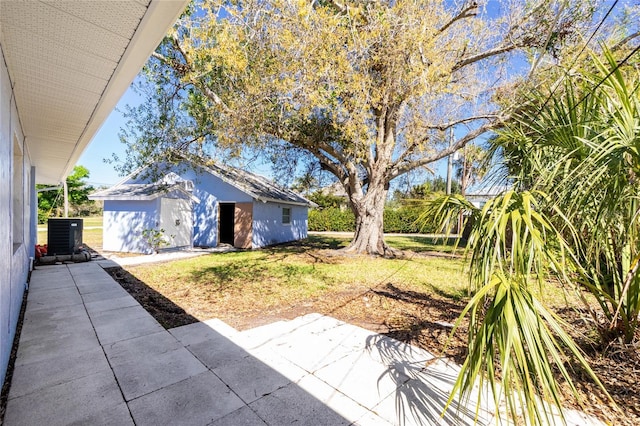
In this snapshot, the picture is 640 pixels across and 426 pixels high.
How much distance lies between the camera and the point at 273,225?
55.4 ft

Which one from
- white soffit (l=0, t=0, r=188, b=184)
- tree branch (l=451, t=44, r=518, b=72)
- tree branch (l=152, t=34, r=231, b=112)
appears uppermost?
tree branch (l=451, t=44, r=518, b=72)

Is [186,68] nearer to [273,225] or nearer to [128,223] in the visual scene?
[128,223]

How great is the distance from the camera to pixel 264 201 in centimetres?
1502

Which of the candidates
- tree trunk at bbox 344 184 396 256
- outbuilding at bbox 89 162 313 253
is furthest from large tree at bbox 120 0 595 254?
outbuilding at bbox 89 162 313 253

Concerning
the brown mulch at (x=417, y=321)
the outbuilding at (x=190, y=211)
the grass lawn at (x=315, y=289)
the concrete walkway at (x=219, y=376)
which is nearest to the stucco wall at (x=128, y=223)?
the outbuilding at (x=190, y=211)

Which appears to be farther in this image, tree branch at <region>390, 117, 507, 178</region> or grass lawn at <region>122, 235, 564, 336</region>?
Answer: tree branch at <region>390, 117, 507, 178</region>

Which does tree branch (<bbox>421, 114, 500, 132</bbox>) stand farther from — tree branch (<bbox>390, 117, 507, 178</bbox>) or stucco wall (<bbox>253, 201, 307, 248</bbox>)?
stucco wall (<bbox>253, 201, 307, 248</bbox>)

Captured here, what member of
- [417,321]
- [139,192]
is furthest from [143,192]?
[417,321]

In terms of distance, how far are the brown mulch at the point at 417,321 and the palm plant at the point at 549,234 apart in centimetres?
39

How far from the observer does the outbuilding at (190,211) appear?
41.6ft

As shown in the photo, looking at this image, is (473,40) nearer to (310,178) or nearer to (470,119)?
(470,119)

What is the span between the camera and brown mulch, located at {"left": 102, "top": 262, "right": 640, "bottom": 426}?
2857mm

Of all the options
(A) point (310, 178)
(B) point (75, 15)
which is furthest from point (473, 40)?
(B) point (75, 15)

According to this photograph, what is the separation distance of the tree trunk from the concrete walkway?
787 cm
